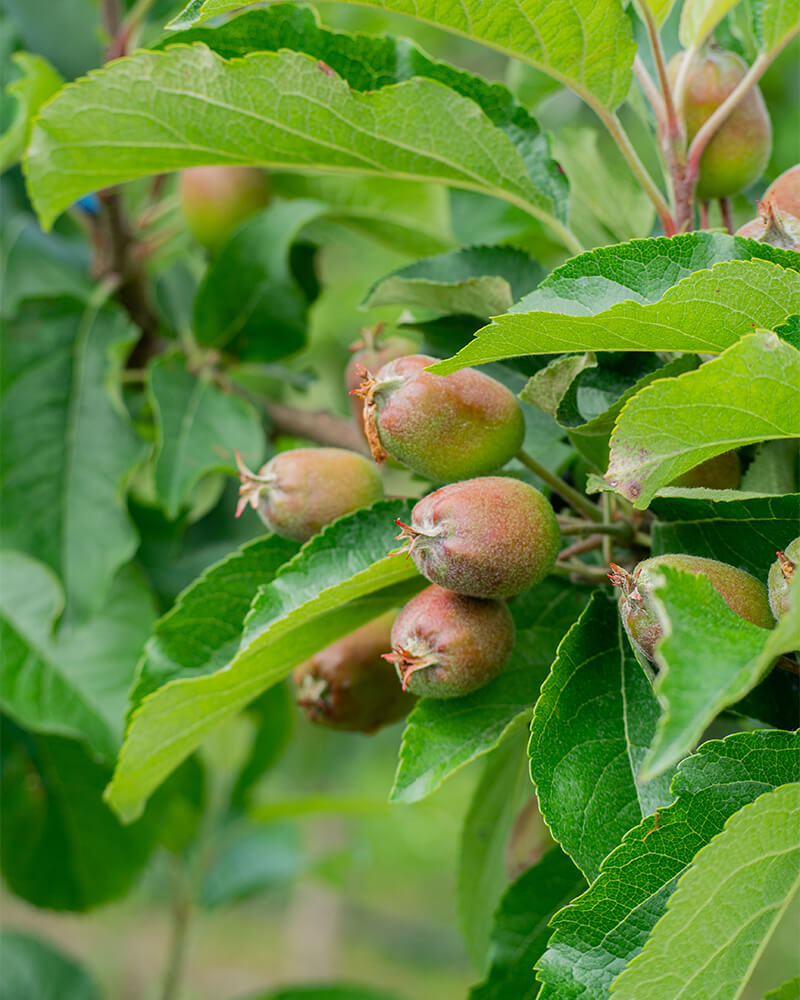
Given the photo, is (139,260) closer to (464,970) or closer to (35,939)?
(35,939)

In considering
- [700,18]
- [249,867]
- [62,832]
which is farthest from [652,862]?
[249,867]

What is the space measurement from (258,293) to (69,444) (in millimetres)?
336

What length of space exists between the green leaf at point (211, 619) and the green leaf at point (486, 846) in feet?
1.16

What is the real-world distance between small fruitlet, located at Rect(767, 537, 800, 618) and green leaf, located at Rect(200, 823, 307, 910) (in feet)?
5.89

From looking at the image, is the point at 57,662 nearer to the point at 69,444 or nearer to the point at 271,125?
the point at 69,444

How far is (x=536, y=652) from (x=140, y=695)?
394 mm

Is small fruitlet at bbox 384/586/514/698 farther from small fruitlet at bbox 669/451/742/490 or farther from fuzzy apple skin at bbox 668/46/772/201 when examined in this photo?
fuzzy apple skin at bbox 668/46/772/201

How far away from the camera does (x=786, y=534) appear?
2.41 feet

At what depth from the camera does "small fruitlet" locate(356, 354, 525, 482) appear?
2.52 feet

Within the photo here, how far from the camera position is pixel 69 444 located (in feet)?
4.57

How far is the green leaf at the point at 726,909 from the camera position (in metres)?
0.58

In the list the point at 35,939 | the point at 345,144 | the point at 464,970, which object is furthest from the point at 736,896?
the point at 464,970

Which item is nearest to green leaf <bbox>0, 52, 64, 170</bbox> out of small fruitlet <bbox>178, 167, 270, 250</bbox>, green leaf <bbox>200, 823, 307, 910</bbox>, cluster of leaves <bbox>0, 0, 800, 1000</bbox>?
cluster of leaves <bbox>0, 0, 800, 1000</bbox>

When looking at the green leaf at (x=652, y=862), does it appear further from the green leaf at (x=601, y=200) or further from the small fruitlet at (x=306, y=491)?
the green leaf at (x=601, y=200)
